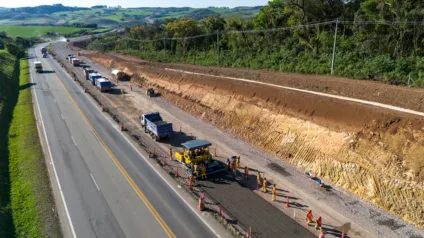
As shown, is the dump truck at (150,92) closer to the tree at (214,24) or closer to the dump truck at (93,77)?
the dump truck at (93,77)

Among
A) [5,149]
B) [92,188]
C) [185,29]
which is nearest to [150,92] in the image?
[5,149]

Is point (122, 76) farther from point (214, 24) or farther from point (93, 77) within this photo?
point (214, 24)

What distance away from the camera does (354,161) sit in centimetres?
2508

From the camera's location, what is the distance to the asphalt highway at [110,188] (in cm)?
2020

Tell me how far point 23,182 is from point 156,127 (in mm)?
13394

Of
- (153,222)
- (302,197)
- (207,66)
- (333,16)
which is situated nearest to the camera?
(153,222)

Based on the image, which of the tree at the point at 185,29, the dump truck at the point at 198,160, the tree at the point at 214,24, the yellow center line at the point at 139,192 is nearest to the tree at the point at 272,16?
the tree at the point at 214,24

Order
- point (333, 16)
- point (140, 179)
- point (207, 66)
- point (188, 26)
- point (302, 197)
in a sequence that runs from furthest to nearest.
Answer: point (188, 26), point (207, 66), point (333, 16), point (140, 179), point (302, 197)

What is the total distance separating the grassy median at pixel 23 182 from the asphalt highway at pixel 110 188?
1173mm

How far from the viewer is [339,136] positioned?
90.2 feet

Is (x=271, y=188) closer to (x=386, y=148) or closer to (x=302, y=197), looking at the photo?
(x=302, y=197)

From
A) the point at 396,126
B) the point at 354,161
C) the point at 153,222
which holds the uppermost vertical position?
the point at 396,126

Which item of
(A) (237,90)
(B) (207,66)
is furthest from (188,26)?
(A) (237,90)

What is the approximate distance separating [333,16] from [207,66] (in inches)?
1019
